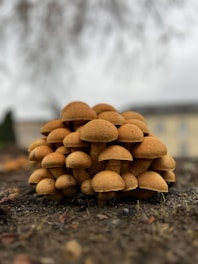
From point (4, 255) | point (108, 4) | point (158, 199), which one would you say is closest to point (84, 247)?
point (4, 255)

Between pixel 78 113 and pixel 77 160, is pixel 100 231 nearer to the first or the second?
pixel 77 160

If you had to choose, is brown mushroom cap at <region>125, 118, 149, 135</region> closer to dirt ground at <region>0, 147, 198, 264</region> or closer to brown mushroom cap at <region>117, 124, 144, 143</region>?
brown mushroom cap at <region>117, 124, 144, 143</region>

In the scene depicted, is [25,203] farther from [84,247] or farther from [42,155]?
[84,247]

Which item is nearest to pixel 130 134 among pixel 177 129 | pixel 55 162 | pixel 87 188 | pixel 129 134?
pixel 129 134

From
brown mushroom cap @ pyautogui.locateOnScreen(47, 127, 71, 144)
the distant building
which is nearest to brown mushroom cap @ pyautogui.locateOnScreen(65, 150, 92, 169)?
brown mushroom cap @ pyautogui.locateOnScreen(47, 127, 71, 144)

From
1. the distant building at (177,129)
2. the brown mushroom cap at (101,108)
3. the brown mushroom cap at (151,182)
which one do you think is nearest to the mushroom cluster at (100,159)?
the brown mushroom cap at (151,182)

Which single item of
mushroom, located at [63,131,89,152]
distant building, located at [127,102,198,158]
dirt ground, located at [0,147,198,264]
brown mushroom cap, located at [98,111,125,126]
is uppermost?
brown mushroom cap, located at [98,111,125,126]
